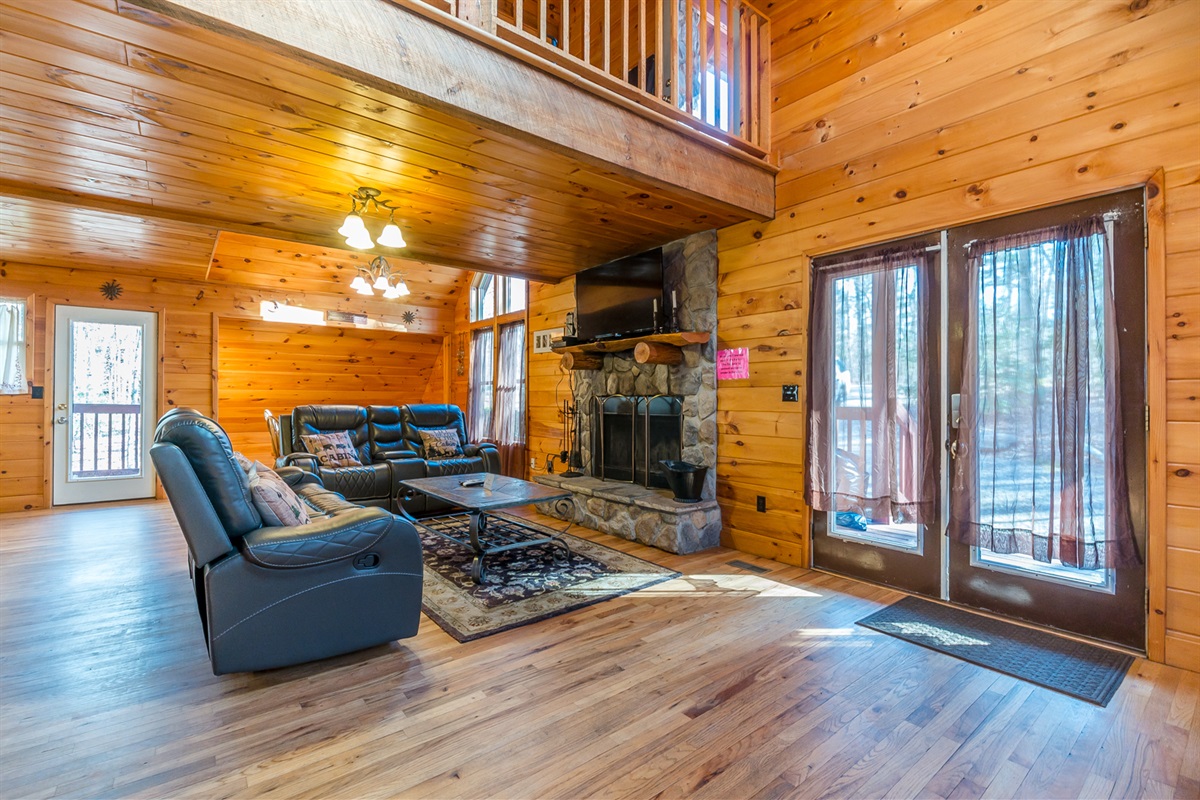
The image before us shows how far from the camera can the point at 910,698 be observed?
202 centimetres

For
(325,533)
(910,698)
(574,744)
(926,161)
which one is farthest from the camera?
(926,161)

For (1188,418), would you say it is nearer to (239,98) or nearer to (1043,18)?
(1043,18)

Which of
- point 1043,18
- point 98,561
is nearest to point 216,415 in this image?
point 98,561

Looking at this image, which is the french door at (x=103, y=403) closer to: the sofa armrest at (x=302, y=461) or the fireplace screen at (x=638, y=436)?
the sofa armrest at (x=302, y=461)

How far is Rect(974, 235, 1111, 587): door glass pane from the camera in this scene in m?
2.41

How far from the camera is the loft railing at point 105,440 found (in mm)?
5566

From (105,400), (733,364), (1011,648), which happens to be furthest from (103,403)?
(1011,648)

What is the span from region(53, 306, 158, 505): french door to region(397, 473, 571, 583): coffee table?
356cm

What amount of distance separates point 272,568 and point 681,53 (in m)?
4.43

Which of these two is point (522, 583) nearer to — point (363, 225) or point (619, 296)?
point (363, 225)

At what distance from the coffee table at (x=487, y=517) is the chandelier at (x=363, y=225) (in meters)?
1.68

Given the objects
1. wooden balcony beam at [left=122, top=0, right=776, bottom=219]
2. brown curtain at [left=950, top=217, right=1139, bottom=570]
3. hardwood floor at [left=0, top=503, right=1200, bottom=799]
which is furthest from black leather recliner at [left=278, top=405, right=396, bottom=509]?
brown curtain at [left=950, top=217, right=1139, bottom=570]

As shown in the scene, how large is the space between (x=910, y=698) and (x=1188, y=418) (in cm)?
165

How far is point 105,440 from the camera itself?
5691 millimetres
